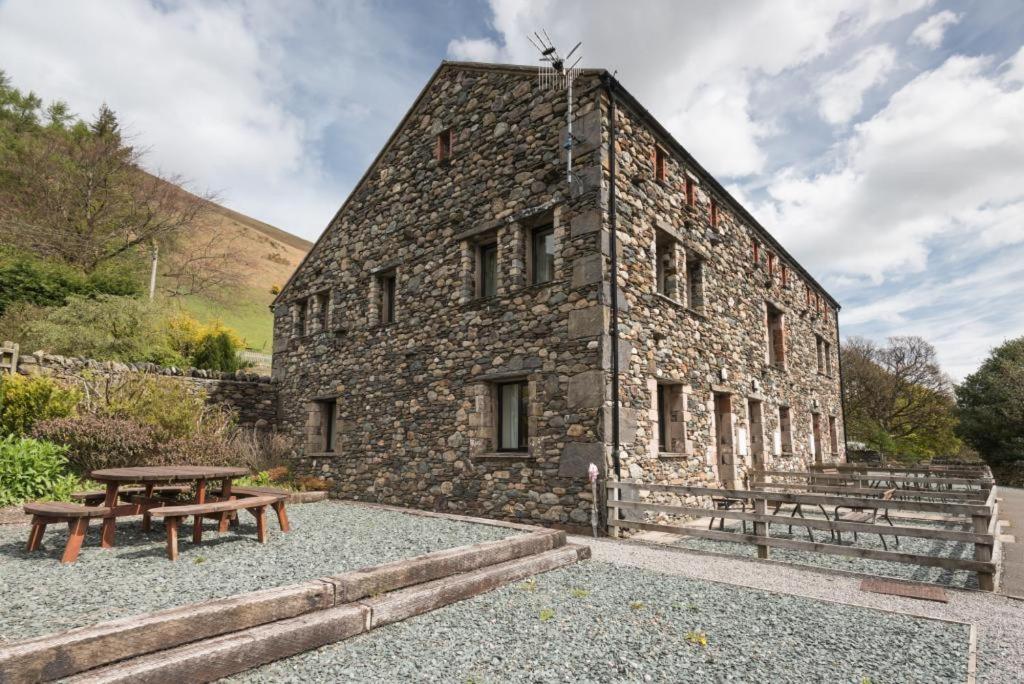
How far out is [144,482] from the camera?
6023 millimetres

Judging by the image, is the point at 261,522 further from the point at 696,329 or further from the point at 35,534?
the point at 696,329

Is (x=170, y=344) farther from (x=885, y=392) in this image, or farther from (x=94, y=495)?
(x=885, y=392)

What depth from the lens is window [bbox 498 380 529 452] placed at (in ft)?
30.5

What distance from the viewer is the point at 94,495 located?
6367mm

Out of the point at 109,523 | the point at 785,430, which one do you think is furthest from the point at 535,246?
the point at 785,430

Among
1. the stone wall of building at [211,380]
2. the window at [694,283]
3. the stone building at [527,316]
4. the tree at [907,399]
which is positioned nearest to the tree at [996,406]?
the tree at [907,399]

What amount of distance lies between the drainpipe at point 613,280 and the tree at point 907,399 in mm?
27973

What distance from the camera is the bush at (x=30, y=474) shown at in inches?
289

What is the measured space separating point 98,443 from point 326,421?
500 centimetres

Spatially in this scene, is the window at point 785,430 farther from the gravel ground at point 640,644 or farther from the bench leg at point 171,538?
the bench leg at point 171,538

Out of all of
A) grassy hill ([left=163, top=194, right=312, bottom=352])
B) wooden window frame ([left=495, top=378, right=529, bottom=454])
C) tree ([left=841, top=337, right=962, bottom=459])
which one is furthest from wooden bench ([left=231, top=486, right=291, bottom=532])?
tree ([left=841, top=337, right=962, bottom=459])

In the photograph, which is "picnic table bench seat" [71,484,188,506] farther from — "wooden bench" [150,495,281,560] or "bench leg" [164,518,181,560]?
"bench leg" [164,518,181,560]

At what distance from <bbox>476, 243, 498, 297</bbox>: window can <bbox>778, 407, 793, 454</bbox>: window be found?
351 inches

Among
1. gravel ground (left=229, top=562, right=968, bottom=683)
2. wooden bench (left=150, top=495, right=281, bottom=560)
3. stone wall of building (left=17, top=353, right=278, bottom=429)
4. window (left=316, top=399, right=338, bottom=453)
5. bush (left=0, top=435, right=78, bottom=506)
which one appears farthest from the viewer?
window (left=316, top=399, right=338, bottom=453)
